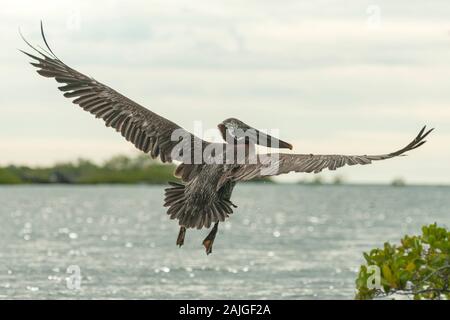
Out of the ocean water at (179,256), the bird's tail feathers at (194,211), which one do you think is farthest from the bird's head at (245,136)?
the ocean water at (179,256)

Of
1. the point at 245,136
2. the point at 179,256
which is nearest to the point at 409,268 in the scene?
the point at 245,136

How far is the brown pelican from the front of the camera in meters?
7.28

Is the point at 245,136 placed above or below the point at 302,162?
above

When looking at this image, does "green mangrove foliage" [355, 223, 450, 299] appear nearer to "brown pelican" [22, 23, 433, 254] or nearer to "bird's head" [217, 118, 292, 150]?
"brown pelican" [22, 23, 433, 254]

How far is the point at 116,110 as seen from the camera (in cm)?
906

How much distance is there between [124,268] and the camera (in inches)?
1895

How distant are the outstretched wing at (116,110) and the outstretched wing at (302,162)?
1556mm

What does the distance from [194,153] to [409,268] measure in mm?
5023

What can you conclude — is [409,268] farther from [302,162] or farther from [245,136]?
[245,136]

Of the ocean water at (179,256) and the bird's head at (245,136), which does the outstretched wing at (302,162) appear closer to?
the bird's head at (245,136)

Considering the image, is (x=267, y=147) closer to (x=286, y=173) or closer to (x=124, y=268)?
(x=286, y=173)
